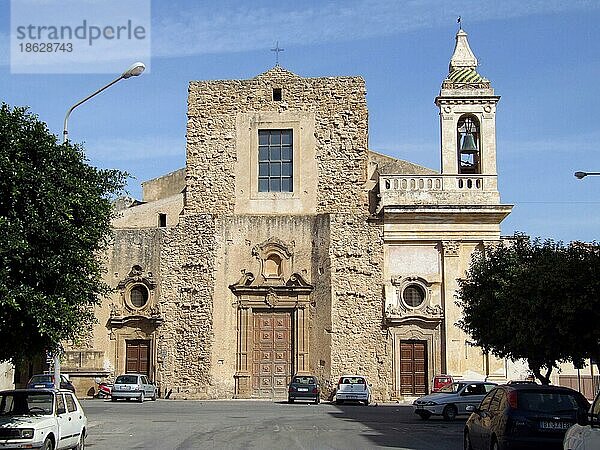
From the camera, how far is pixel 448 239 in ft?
118

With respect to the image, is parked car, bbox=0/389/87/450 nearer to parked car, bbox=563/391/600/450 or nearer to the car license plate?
the car license plate

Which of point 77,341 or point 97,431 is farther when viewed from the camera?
point 97,431

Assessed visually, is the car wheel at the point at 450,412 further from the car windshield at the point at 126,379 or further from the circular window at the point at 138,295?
the circular window at the point at 138,295

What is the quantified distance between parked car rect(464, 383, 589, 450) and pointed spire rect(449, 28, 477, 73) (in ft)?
80.7

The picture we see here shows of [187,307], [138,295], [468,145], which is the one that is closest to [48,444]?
[187,307]

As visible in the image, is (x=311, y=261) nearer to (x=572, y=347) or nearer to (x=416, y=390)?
(x=416, y=390)

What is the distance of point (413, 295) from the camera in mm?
35906

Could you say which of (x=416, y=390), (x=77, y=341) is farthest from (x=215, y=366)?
(x=77, y=341)

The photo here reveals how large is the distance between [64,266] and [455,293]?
22.9 metres

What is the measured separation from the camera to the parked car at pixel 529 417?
13.1 metres

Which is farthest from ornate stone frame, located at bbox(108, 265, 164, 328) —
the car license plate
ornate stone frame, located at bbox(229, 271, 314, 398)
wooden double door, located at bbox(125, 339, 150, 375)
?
the car license plate

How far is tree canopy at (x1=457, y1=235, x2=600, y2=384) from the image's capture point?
19.5m

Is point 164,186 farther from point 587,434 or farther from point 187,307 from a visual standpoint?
point 587,434

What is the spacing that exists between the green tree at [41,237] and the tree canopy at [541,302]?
1017 cm
